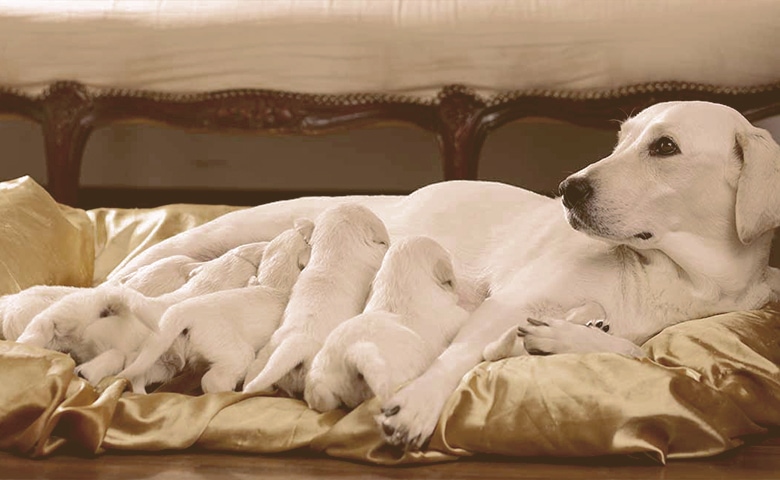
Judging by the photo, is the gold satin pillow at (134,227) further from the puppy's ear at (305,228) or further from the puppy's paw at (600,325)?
the puppy's paw at (600,325)

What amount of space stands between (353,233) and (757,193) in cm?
84

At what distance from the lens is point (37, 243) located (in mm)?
2584

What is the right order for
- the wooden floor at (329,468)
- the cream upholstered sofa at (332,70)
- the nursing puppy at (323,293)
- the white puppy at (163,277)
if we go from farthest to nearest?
the cream upholstered sofa at (332,70) < the white puppy at (163,277) < the nursing puppy at (323,293) < the wooden floor at (329,468)

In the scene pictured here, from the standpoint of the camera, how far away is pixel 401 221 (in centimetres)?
269

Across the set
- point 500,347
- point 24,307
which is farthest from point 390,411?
point 24,307

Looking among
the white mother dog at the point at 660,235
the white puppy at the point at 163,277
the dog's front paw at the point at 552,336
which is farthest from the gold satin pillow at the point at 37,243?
the dog's front paw at the point at 552,336

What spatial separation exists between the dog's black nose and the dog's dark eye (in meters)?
0.16

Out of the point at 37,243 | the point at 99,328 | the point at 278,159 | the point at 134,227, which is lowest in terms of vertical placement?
the point at 278,159

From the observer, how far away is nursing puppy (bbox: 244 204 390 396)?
1789 mm

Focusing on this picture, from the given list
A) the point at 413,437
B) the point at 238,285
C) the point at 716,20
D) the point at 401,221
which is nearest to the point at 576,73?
the point at 716,20

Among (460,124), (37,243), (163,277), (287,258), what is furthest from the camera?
(460,124)

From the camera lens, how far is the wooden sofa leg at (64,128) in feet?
12.6

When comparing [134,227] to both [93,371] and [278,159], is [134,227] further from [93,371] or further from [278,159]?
[278,159]

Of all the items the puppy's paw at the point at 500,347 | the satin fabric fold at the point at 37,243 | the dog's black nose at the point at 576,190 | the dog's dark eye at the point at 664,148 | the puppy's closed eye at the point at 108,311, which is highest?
the dog's dark eye at the point at 664,148
